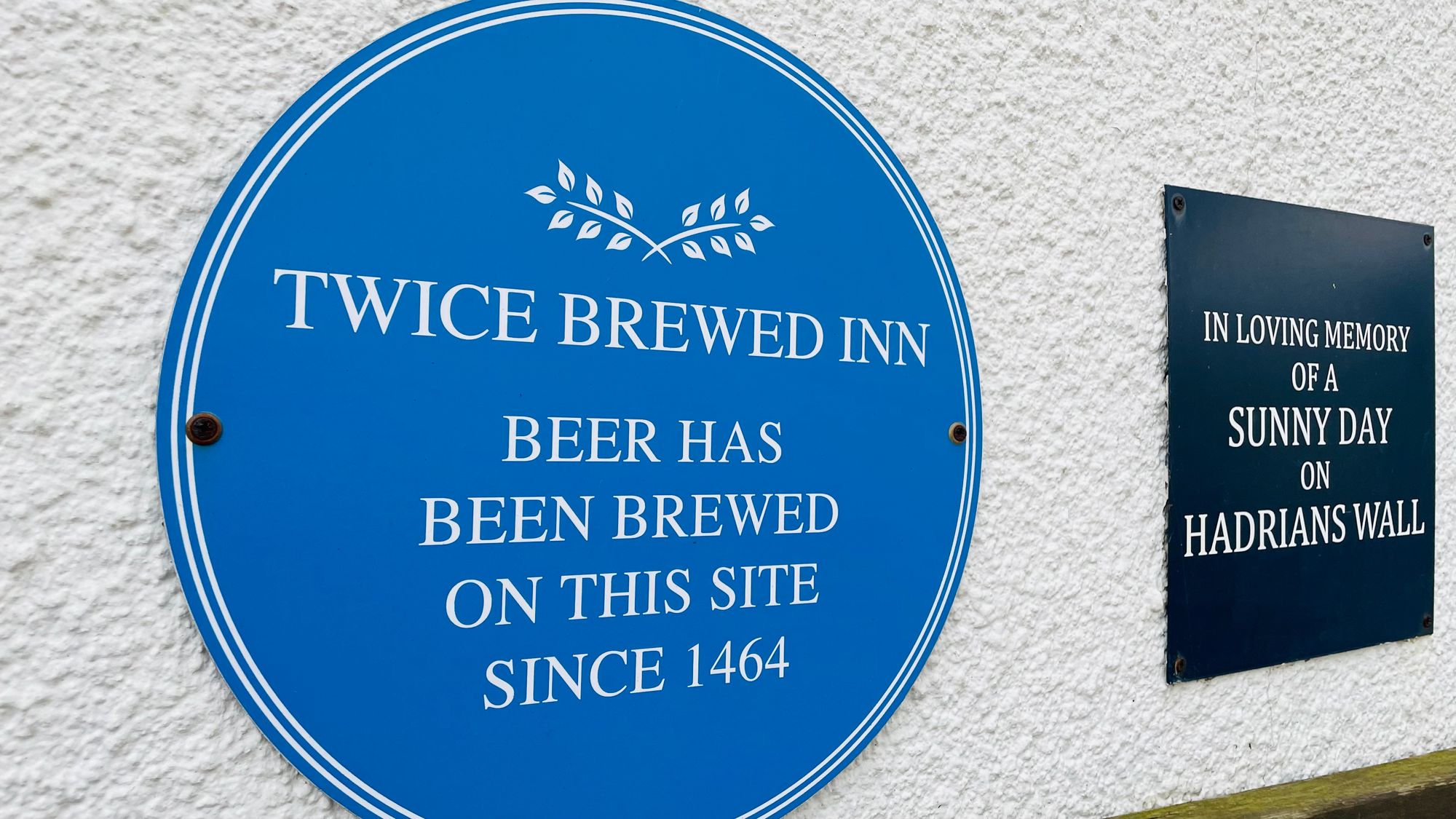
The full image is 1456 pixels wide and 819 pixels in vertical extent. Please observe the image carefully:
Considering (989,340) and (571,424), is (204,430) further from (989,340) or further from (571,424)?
(989,340)

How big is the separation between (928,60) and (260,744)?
121 centimetres

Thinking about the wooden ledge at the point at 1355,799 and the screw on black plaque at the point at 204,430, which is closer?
the screw on black plaque at the point at 204,430

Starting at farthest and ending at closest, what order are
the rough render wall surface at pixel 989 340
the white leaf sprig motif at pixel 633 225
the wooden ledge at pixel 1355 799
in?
the wooden ledge at pixel 1355 799
the white leaf sprig motif at pixel 633 225
the rough render wall surface at pixel 989 340

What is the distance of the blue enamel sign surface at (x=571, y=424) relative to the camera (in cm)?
98

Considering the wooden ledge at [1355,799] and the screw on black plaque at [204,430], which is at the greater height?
the screw on black plaque at [204,430]

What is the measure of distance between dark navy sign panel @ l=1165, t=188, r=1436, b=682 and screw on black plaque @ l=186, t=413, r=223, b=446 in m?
1.35

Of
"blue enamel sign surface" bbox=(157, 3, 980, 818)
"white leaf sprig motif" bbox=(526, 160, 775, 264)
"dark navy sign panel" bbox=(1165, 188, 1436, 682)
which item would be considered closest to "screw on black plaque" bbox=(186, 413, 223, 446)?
"blue enamel sign surface" bbox=(157, 3, 980, 818)

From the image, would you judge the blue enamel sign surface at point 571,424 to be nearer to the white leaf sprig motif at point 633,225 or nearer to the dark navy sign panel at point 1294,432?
the white leaf sprig motif at point 633,225

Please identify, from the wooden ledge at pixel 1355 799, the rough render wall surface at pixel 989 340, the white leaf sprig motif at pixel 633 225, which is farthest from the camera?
the wooden ledge at pixel 1355 799

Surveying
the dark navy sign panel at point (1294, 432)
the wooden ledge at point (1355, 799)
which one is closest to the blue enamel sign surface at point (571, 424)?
the dark navy sign panel at point (1294, 432)

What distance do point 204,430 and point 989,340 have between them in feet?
3.33

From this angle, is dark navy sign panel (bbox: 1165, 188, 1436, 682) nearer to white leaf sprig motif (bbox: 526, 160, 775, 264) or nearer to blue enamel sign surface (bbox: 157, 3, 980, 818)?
blue enamel sign surface (bbox: 157, 3, 980, 818)

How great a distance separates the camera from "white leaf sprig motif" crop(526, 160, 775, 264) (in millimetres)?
1117

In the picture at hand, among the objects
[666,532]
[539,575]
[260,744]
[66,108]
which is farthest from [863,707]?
[66,108]
